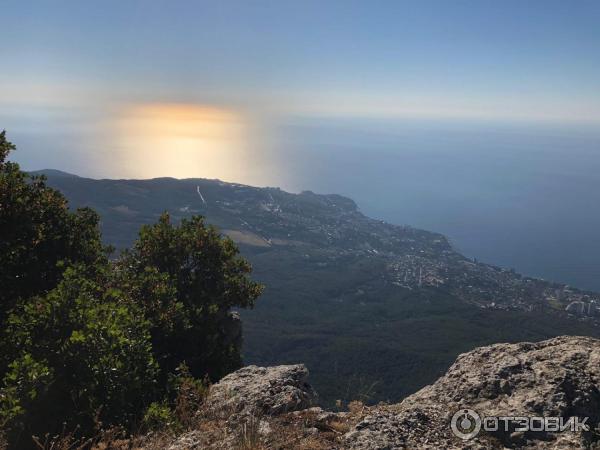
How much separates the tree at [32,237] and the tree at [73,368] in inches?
133

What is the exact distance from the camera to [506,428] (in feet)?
22.0

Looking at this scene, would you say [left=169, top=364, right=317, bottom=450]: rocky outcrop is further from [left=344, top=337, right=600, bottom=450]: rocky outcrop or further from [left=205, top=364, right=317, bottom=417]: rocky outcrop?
[left=344, top=337, right=600, bottom=450]: rocky outcrop

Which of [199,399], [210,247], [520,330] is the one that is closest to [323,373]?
[520,330]

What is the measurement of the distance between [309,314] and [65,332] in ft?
613

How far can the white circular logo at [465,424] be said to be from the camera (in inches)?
264

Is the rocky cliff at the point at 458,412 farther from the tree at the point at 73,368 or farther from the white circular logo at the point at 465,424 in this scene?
the tree at the point at 73,368

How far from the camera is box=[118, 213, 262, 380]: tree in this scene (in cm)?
1703

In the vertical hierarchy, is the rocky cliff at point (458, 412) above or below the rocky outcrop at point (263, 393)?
above

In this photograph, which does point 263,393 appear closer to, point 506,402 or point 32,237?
point 506,402

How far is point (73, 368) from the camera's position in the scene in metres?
10.0

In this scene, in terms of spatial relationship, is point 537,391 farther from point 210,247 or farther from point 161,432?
point 210,247

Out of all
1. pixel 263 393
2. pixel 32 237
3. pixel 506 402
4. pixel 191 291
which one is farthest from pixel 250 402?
pixel 191 291

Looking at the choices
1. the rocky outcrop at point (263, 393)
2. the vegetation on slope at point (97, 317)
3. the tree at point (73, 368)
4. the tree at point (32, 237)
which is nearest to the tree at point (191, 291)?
the vegetation on slope at point (97, 317)

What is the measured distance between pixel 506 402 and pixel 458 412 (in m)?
0.90
